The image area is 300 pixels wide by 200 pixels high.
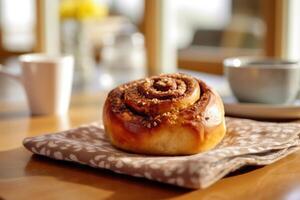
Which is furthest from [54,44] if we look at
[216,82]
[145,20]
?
[216,82]

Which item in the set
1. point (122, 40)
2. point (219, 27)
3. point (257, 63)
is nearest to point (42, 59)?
point (257, 63)

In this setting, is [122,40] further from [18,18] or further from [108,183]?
[18,18]

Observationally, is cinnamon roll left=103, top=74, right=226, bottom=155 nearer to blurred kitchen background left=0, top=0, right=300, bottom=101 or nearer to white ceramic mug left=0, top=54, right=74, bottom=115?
white ceramic mug left=0, top=54, right=74, bottom=115

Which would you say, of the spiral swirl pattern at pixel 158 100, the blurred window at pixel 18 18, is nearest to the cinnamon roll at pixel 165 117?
the spiral swirl pattern at pixel 158 100

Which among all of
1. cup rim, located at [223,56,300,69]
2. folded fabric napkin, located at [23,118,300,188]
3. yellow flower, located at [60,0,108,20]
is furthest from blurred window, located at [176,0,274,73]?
folded fabric napkin, located at [23,118,300,188]

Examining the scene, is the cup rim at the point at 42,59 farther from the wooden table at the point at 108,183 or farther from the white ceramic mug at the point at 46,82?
the wooden table at the point at 108,183

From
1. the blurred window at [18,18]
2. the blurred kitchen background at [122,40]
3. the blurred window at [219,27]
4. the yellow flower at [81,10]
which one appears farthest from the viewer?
the blurred window at [18,18]

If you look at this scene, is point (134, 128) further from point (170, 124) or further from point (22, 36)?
point (22, 36)
